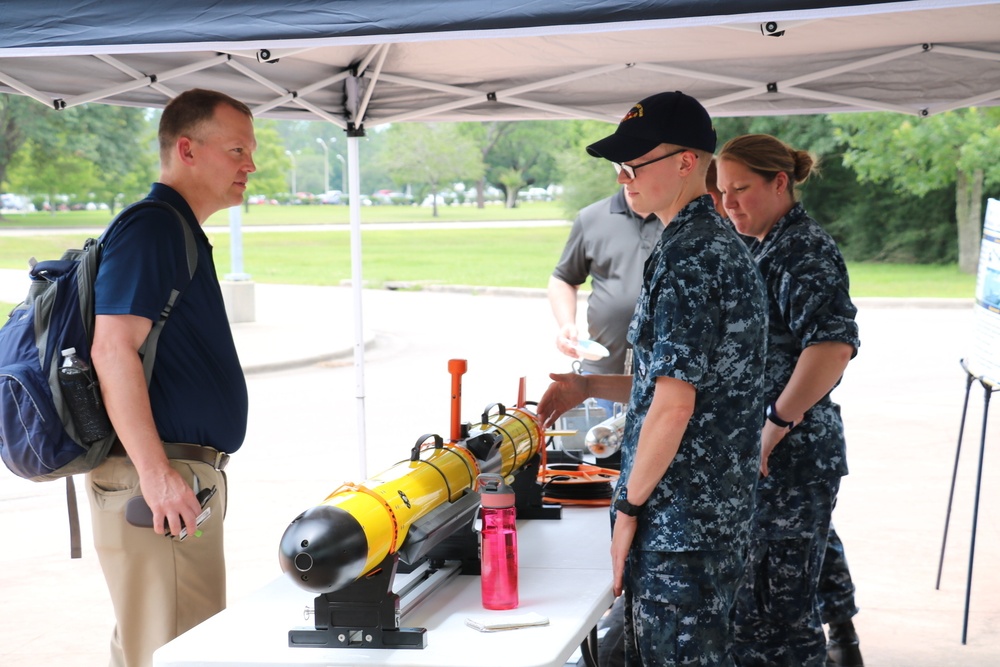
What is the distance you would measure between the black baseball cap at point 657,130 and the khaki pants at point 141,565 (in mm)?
1276

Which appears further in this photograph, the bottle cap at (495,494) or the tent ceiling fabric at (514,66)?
the tent ceiling fabric at (514,66)

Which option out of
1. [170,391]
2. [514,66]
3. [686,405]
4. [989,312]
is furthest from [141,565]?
[989,312]

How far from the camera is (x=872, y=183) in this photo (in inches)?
1104

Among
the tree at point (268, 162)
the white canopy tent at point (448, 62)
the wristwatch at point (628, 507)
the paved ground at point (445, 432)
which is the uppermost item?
the tree at point (268, 162)

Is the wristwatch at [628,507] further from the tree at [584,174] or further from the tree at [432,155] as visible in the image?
the tree at [432,155]

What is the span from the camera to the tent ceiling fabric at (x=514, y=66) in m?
2.35

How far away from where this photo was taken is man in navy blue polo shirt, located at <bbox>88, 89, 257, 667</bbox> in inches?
93.5

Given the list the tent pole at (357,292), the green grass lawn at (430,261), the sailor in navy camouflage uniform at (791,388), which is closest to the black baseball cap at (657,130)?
the sailor in navy camouflage uniform at (791,388)

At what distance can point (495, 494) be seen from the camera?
2135mm

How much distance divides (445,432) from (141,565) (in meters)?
5.35

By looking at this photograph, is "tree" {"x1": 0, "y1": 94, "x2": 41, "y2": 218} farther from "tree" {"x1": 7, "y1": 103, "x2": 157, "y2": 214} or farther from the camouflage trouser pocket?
the camouflage trouser pocket

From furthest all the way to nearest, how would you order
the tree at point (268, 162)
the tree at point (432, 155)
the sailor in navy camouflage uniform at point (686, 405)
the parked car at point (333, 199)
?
the parked car at point (333, 199) < the tree at point (268, 162) < the tree at point (432, 155) < the sailor in navy camouflage uniform at point (686, 405)

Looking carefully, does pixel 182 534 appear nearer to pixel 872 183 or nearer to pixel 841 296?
pixel 841 296

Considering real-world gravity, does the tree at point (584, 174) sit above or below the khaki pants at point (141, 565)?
above
